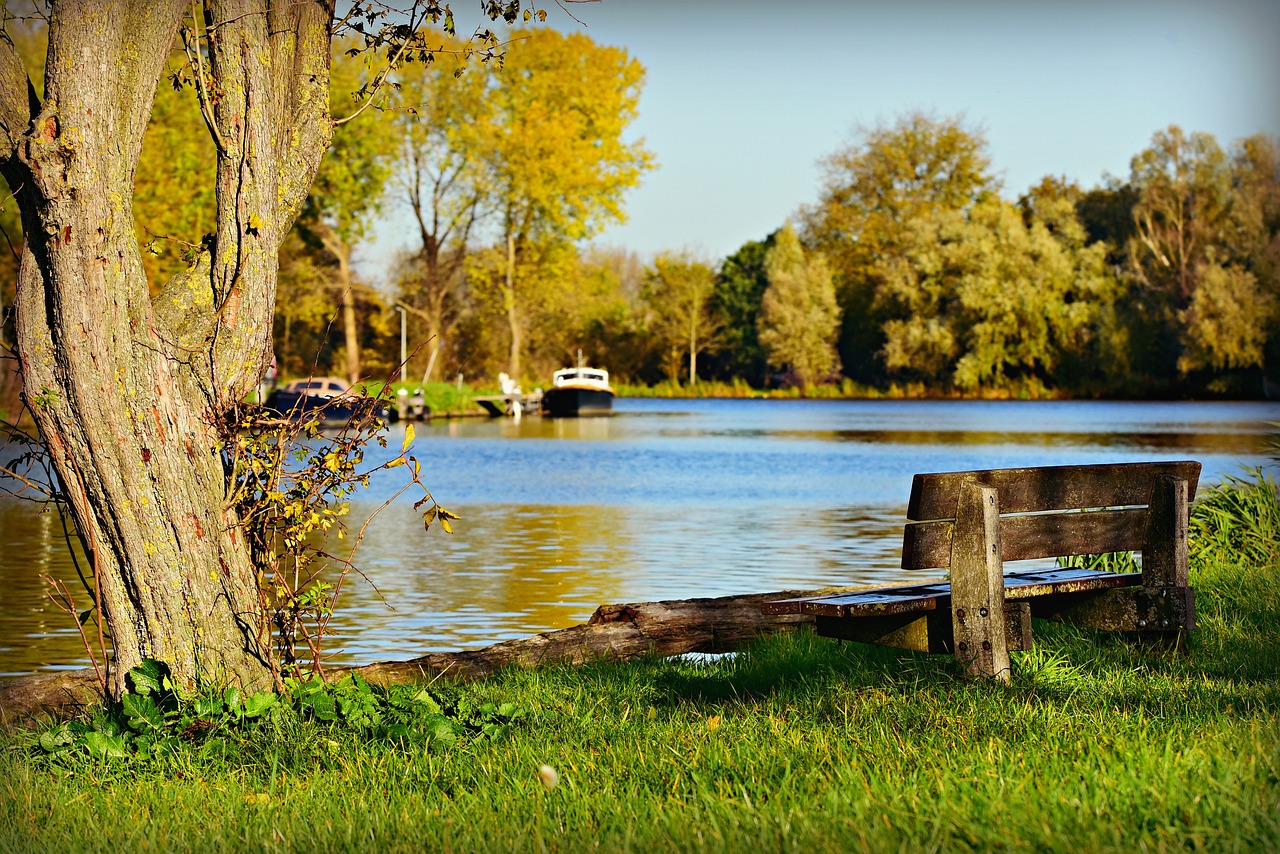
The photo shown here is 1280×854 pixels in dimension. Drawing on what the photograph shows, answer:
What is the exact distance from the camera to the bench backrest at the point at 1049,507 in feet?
21.0

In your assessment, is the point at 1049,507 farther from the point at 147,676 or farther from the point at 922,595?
the point at 147,676

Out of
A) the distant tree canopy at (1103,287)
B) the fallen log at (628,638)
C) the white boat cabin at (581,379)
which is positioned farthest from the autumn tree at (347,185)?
the fallen log at (628,638)

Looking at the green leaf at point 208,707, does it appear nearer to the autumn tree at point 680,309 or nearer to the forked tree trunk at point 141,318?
the forked tree trunk at point 141,318

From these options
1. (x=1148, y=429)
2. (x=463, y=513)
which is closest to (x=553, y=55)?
(x=1148, y=429)

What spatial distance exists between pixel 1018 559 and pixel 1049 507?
349 mm

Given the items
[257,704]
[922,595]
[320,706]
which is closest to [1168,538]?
[922,595]

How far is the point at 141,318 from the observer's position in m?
5.83

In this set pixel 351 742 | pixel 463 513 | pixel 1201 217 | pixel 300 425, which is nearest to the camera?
pixel 351 742

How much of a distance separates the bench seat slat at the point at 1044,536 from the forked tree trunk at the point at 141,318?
9.19 feet

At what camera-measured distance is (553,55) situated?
58.9m

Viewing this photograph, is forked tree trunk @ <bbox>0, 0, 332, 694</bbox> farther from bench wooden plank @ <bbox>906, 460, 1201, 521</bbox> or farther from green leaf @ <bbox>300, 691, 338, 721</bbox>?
bench wooden plank @ <bbox>906, 460, 1201, 521</bbox>

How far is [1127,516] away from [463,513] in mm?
14165

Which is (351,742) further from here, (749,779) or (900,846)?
(900,846)

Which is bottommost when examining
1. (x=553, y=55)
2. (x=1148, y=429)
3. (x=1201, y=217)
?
(x=1148, y=429)
